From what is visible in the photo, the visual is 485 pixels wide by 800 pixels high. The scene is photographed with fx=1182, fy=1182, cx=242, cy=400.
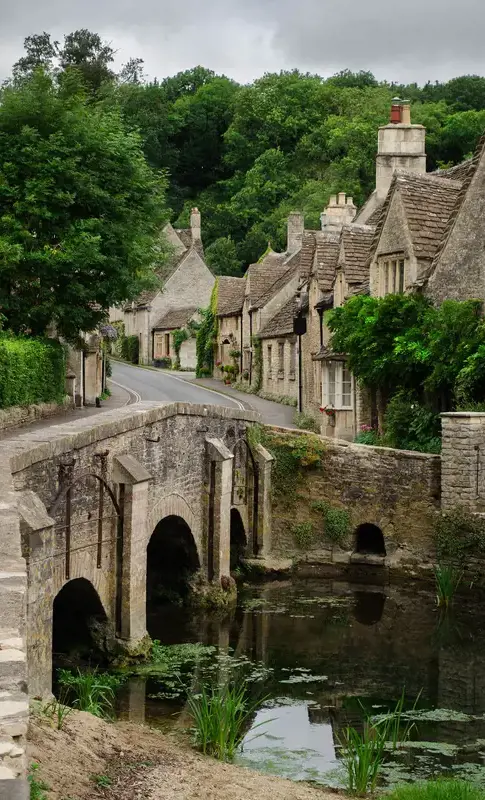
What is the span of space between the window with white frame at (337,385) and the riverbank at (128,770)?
19.9 meters

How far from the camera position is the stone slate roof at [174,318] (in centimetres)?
6906

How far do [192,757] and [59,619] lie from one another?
721cm

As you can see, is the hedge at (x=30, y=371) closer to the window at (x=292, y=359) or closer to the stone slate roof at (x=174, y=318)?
the window at (x=292, y=359)

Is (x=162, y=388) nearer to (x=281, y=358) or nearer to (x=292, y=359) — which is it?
(x=281, y=358)

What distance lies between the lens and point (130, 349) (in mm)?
75062

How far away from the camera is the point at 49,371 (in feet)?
96.7

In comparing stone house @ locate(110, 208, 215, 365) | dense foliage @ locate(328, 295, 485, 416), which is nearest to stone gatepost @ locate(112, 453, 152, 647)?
dense foliage @ locate(328, 295, 485, 416)

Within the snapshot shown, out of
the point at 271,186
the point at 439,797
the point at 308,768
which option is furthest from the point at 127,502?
the point at 271,186

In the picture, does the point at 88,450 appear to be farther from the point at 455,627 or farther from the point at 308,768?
the point at 455,627

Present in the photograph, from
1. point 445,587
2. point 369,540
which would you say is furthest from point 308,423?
point 445,587

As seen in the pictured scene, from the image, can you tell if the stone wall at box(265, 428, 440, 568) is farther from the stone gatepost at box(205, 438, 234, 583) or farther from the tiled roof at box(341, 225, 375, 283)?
the tiled roof at box(341, 225, 375, 283)

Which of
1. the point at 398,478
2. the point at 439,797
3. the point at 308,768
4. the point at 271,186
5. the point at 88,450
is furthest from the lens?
the point at 271,186

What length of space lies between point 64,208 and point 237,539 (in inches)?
372

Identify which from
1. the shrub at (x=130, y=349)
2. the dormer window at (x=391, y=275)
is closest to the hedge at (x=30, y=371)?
the dormer window at (x=391, y=275)
